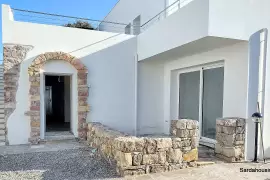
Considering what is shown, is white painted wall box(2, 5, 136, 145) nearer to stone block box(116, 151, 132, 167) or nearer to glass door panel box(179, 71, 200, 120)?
glass door panel box(179, 71, 200, 120)

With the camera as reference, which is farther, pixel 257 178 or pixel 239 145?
pixel 239 145

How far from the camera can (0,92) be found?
951 cm

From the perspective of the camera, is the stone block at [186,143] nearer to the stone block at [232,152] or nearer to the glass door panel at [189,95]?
the stone block at [232,152]

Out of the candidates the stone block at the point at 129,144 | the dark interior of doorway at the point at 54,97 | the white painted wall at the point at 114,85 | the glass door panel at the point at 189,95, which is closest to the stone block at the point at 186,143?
the stone block at the point at 129,144

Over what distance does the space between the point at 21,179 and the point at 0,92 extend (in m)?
6.61

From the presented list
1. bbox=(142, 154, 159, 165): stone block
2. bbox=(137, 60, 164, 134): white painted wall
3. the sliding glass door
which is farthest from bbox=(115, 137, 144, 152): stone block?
bbox=(137, 60, 164, 134): white painted wall

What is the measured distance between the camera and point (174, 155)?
191 inches

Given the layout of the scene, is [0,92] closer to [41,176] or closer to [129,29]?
[41,176]

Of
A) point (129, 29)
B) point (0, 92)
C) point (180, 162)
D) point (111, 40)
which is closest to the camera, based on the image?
point (180, 162)

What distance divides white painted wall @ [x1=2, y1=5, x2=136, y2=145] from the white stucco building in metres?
0.03

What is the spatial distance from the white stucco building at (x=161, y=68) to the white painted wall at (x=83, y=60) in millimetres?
32

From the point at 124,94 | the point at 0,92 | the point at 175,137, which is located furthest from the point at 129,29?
the point at 175,137

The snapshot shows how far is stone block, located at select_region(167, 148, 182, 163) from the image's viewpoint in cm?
480

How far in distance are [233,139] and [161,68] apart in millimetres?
4828
